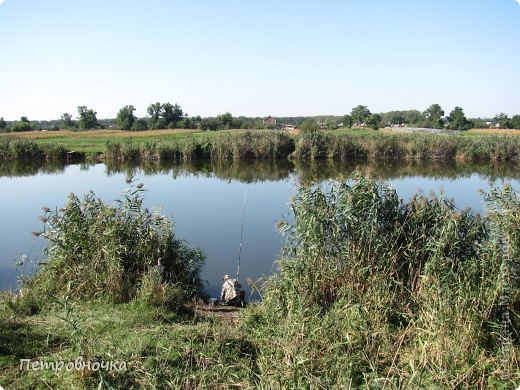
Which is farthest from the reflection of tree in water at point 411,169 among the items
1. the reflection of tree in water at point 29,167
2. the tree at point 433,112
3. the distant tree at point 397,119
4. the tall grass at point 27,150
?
the distant tree at point 397,119

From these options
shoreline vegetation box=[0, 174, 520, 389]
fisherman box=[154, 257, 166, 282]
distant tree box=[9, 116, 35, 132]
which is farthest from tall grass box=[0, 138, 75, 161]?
fisherman box=[154, 257, 166, 282]

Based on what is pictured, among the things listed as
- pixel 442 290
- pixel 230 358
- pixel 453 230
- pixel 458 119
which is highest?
pixel 458 119

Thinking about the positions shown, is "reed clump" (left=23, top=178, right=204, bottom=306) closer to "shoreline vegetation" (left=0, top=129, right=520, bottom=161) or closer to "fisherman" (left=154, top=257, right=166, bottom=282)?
"fisherman" (left=154, top=257, right=166, bottom=282)

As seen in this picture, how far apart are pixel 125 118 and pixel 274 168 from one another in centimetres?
3888

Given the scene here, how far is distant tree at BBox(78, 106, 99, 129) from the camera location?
214 feet

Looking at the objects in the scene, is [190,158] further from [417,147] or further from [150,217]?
[150,217]

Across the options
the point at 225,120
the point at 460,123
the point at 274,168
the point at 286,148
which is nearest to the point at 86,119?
the point at 225,120

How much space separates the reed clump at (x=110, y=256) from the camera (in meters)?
6.30

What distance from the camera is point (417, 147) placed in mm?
35062

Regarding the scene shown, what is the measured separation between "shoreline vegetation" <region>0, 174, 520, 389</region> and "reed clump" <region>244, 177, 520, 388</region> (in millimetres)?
20

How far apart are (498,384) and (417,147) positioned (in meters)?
33.4

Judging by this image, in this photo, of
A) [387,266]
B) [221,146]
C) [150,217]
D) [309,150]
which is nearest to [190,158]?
[221,146]

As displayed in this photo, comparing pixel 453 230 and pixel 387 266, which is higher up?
pixel 453 230

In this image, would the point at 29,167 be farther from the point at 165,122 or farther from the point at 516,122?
the point at 516,122
